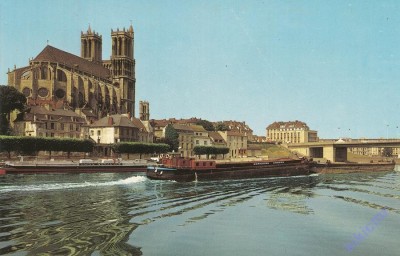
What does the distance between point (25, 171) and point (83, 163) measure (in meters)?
10.1

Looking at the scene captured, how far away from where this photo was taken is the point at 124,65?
16450cm

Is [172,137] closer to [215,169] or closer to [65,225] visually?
[215,169]

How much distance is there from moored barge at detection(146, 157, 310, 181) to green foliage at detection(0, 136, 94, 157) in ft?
103

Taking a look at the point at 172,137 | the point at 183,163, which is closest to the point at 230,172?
the point at 183,163

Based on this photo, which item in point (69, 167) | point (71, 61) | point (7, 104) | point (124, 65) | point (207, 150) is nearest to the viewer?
point (69, 167)

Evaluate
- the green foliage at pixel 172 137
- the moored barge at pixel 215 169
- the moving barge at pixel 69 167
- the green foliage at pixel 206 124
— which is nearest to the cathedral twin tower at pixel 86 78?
the green foliage at pixel 172 137

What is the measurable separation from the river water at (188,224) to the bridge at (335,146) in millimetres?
84372

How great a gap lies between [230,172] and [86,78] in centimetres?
8549

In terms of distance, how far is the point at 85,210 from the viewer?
2600cm

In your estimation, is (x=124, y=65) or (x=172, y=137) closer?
(x=172, y=137)

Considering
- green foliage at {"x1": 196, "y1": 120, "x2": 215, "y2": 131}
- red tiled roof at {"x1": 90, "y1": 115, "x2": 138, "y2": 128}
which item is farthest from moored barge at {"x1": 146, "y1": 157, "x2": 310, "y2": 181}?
green foliage at {"x1": 196, "y1": 120, "x2": 215, "y2": 131}

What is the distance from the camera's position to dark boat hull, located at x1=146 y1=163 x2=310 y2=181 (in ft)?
177

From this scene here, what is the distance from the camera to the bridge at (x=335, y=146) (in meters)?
115

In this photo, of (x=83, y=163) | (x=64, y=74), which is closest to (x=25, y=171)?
(x=83, y=163)
